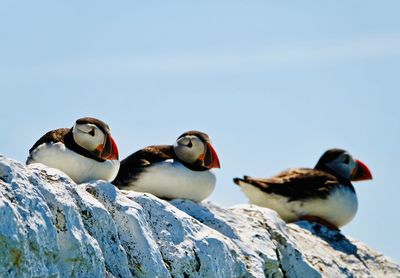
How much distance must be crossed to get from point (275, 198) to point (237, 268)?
3846 millimetres

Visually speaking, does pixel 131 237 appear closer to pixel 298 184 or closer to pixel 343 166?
pixel 298 184

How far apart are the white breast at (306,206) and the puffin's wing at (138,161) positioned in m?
2.30

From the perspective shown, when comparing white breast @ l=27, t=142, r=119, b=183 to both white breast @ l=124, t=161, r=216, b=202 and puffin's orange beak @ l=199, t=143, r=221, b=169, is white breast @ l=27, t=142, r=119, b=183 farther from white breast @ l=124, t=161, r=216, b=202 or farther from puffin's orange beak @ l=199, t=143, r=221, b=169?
puffin's orange beak @ l=199, t=143, r=221, b=169

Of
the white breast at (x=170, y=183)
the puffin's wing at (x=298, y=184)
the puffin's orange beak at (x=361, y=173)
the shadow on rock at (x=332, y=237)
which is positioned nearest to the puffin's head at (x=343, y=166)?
the puffin's orange beak at (x=361, y=173)

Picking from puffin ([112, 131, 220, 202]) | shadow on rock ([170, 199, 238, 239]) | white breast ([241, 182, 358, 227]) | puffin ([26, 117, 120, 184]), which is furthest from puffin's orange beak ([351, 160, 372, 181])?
puffin ([26, 117, 120, 184])

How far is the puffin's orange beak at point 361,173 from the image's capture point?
47.0ft

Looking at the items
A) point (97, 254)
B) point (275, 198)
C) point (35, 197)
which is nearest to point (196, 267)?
point (97, 254)

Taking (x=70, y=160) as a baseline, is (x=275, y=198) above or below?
below

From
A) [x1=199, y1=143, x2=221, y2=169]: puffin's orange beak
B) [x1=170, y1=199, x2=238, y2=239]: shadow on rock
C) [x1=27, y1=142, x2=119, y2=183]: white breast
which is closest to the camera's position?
[x1=27, y1=142, x2=119, y2=183]: white breast

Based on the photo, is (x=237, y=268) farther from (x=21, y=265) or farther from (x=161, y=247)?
(x=21, y=265)

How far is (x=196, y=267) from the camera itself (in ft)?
28.2

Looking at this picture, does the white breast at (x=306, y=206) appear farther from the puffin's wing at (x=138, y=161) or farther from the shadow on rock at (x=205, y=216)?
the shadow on rock at (x=205, y=216)

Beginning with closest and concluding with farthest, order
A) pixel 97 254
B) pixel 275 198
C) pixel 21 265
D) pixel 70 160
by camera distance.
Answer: pixel 21 265
pixel 97 254
pixel 70 160
pixel 275 198

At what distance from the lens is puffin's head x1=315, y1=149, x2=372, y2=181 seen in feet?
46.0
